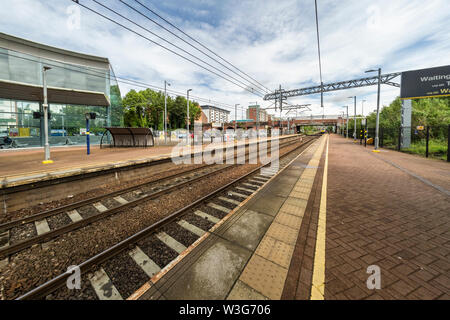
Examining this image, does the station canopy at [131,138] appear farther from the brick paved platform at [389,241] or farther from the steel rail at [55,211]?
the brick paved platform at [389,241]

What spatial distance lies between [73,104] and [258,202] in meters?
24.3

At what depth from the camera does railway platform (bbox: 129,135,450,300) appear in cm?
221

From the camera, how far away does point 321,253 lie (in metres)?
2.88

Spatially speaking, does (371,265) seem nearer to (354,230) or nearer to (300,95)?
(354,230)

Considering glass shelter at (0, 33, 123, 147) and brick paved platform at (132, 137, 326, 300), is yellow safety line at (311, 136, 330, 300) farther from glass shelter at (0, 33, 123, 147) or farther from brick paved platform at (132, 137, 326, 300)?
glass shelter at (0, 33, 123, 147)

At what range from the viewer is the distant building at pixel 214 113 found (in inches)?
5731

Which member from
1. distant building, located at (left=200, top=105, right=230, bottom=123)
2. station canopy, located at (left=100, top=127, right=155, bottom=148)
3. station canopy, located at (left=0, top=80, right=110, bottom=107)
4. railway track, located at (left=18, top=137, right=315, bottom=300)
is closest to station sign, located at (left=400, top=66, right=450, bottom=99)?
railway track, located at (left=18, top=137, right=315, bottom=300)

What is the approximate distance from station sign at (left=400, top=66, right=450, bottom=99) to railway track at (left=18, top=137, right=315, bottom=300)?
25.2 metres

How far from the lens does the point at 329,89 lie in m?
25.9

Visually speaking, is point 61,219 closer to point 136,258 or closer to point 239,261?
point 136,258

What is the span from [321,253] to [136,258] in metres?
3.31

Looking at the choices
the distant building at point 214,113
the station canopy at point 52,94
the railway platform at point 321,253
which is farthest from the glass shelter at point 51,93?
the distant building at point 214,113

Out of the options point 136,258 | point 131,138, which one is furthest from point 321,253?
point 131,138

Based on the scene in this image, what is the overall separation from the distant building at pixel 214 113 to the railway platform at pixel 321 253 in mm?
144535
